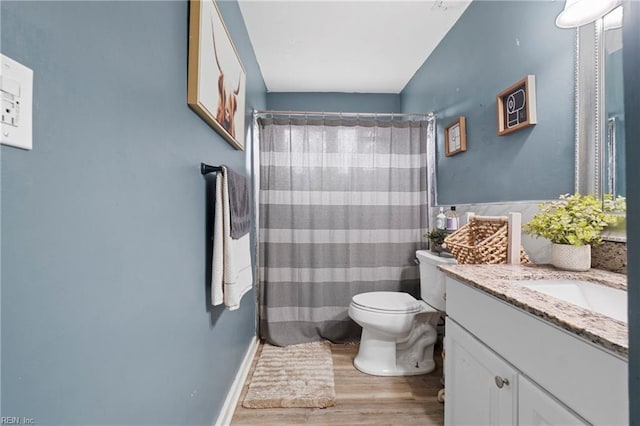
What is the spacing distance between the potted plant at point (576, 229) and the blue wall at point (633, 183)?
82 centimetres

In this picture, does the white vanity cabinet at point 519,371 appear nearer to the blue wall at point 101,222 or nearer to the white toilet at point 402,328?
the white toilet at point 402,328

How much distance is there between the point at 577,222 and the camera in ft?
3.26

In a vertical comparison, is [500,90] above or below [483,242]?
above

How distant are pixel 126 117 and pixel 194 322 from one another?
736 mm

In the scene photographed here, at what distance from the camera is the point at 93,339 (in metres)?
0.54

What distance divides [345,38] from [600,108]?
64.5 inches

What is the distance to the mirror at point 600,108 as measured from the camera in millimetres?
968

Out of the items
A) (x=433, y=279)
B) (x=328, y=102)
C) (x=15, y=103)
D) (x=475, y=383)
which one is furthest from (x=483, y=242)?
(x=328, y=102)

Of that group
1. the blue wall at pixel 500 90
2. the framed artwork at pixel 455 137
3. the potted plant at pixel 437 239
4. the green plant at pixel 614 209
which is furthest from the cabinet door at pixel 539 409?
the framed artwork at pixel 455 137

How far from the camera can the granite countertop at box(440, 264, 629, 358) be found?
1.72 feet

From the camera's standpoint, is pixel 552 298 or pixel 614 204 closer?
pixel 552 298

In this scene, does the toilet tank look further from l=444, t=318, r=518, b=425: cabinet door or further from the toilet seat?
l=444, t=318, r=518, b=425: cabinet door

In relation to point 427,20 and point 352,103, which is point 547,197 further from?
point 352,103

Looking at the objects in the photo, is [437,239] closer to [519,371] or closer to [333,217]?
[333,217]
